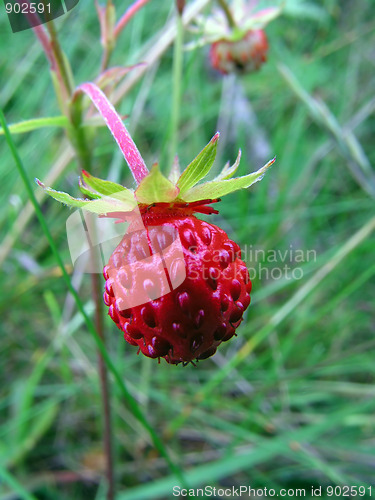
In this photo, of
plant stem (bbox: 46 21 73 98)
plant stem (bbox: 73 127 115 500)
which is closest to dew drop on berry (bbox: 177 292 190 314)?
plant stem (bbox: 73 127 115 500)

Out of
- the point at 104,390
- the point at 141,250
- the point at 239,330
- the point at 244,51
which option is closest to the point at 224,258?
the point at 141,250

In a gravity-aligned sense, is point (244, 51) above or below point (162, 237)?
above

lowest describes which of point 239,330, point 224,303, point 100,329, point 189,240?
point 239,330

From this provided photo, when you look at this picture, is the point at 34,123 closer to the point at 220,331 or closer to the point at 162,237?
the point at 162,237

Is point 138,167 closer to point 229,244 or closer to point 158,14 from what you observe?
point 229,244

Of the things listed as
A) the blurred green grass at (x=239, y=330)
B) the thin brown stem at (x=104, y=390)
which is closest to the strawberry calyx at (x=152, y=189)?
the thin brown stem at (x=104, y=390)

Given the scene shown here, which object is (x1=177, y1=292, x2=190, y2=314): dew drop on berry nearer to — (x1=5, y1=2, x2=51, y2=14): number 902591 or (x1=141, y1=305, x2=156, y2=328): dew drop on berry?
(x1=141, y1=305, x2=156, y2=328): dew drop on berry
